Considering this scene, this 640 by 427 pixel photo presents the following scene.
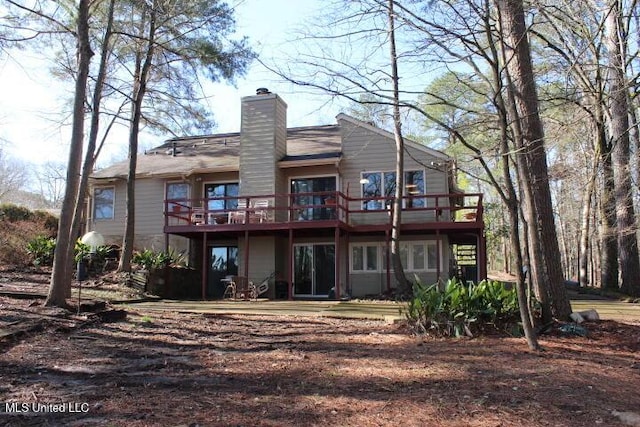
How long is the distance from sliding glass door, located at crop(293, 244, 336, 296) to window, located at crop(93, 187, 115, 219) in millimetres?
7843

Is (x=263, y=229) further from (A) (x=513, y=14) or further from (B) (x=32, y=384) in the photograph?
(B) (x=32, y=384)

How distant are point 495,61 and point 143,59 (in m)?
13.7

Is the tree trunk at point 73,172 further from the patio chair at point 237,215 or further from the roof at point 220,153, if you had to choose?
the roof at point 220,153

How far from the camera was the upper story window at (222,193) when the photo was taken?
18.0 metres

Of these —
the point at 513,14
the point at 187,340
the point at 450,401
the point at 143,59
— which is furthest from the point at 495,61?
the point at 143,59

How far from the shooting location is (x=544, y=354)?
5902 mm

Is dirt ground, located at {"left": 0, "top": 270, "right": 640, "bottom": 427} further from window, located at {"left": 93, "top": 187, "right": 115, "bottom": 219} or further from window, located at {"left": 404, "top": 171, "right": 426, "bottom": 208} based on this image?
window, located at {"left": 93, "top": 187, "right": 115, "bottom": 219}

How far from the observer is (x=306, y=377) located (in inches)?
196

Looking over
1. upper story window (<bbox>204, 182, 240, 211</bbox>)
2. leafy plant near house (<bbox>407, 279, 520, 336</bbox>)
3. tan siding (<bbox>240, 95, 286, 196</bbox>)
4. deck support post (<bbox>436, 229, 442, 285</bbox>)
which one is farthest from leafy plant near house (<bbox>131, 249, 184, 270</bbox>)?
leafy plant near house (<bbox>407, 279, 520, 336</bbox>)

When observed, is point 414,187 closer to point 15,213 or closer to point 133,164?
point 133,164

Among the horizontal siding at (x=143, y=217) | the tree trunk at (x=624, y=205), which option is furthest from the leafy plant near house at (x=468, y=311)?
the horizontal siding at (x=143, y=217)
